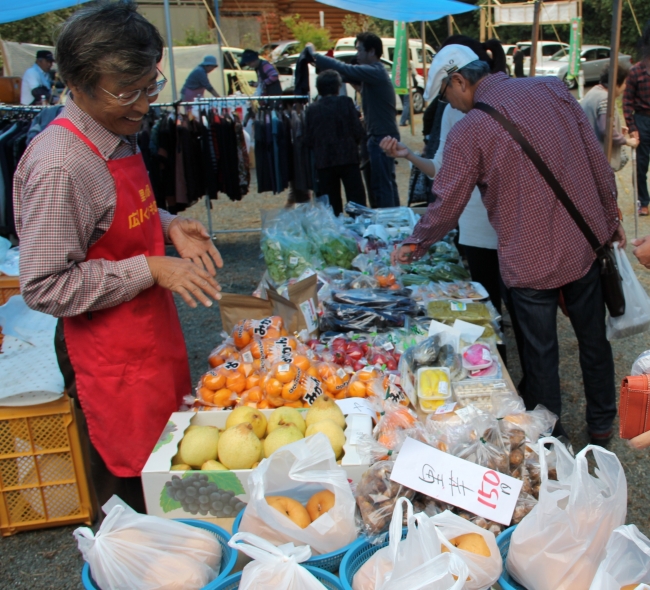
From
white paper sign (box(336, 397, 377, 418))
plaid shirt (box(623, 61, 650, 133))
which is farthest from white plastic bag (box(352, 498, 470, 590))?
plaid shirt (box(623, 61, 650, 133))

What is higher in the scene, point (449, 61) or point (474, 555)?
point (449, 61)

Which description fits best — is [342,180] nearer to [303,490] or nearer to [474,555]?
[303,490]

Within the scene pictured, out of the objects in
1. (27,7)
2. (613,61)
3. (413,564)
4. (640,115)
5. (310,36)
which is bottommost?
(413,564)

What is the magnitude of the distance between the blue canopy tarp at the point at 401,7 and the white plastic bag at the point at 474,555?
16.2 feet

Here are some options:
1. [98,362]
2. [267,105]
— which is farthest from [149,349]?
[267,105]

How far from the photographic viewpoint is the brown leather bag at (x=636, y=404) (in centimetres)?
161

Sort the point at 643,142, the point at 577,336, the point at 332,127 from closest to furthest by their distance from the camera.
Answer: the point at 577,336
the point at 332,127
the point at 643,142

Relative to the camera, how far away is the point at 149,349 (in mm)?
1981

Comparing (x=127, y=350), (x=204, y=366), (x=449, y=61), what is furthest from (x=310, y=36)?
(x=127, y=350)

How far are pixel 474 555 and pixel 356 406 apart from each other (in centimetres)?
92

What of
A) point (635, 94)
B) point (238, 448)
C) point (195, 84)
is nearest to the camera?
point (238, 448)

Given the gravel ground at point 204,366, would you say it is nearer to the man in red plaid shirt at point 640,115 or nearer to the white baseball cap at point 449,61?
the man in red plaid shirt at point 640,115

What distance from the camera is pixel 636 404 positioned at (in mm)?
1624

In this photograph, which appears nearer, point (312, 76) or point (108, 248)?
point (108, 248)
